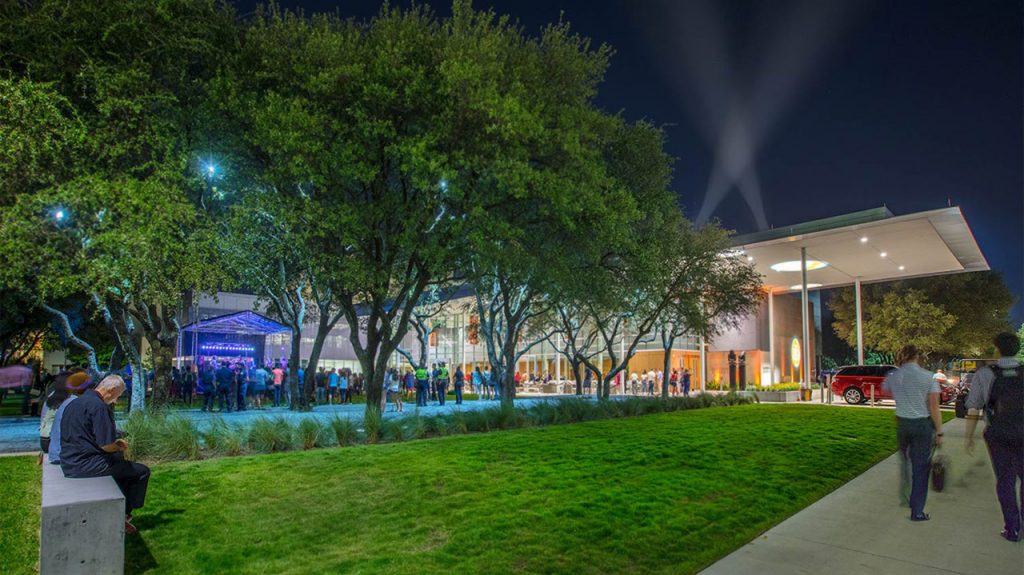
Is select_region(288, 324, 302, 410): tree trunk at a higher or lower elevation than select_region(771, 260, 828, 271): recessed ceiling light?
lower

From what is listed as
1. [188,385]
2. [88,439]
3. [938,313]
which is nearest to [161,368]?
[188,385]

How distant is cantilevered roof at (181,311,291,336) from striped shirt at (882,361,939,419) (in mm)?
25993

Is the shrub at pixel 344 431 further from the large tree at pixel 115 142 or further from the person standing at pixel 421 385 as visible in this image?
the person standing at pixel 421 385

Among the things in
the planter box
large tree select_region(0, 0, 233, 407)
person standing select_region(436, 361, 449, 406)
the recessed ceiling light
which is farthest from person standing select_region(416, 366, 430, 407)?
the recessed ceiling light

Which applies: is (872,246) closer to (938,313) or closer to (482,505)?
(938,313)

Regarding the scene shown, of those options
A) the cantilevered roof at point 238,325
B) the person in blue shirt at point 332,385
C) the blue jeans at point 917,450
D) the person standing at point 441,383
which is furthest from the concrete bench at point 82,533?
the cantilevered roof at point 238,325

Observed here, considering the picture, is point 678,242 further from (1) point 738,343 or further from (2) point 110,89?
(1) point 738,343

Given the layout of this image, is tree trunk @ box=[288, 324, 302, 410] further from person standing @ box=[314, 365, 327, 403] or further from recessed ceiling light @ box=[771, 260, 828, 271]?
recessed ceiling light @ box=[771, 260, 828, 271]

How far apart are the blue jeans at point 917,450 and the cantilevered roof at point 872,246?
2352 centimetres

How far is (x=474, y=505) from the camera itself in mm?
7461

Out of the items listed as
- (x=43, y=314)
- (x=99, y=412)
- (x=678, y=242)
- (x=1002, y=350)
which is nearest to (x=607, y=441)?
(x=1002, y=350)

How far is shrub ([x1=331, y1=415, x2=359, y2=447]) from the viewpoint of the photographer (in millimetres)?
12391

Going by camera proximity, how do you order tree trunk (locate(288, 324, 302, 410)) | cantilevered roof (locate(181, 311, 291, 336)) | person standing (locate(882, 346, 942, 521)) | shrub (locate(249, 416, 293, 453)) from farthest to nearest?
cantilevered roof (locate(181, 311, 291, 336)) < tree trunk (locate(288, 324, 302, 410)) < shrub (locate(249, 416, 293, 453)) < person standing (locate(882, 346, 942, 521))

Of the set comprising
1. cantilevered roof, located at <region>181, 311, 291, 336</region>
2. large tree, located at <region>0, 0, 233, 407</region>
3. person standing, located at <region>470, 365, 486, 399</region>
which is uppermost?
large tree, located at <region>0, 0, 233, 407</region>
